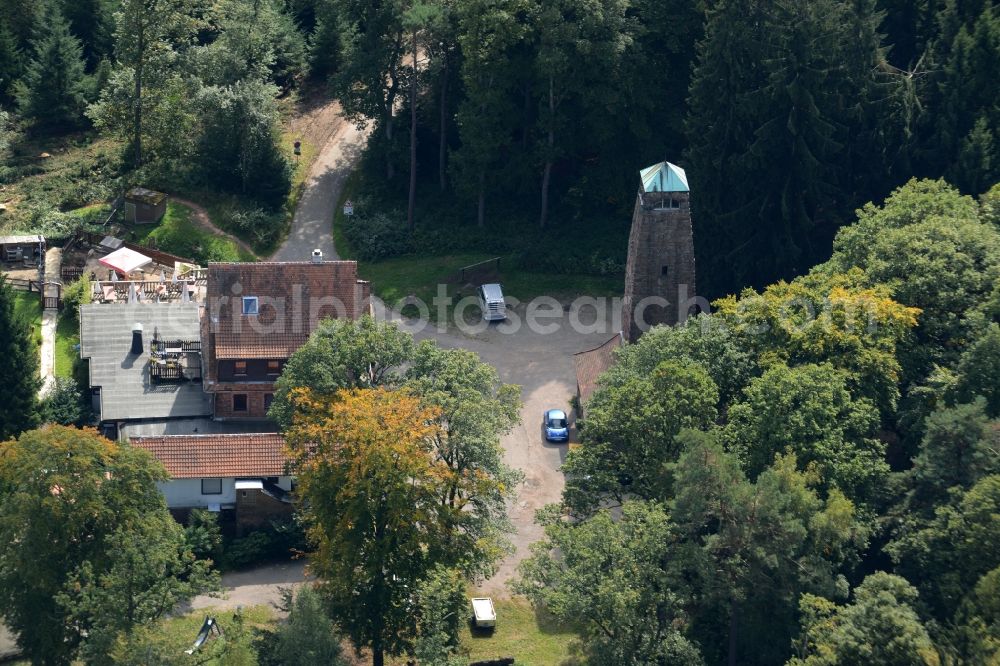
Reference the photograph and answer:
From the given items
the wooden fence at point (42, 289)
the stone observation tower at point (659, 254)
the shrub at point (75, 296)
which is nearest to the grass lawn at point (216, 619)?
the stone observation tower at point (659, 254)

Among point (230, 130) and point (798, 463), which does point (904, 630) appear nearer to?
point (798, 463)

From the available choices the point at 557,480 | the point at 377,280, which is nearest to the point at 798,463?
the point at 557,480

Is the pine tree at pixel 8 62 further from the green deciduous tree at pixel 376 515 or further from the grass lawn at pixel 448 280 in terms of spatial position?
the green deciduous tree at pixel 376 515

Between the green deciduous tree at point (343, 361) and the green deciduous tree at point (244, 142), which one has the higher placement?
the green deciduous tree at point (244, 142)

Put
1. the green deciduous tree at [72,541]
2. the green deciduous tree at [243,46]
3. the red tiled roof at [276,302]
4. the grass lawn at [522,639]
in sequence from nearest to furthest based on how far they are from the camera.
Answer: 1. the green deciduous tree at [72,541]
2. the grass lawn at [522,639]
3. the red tiled roof at [276,302]
4. the green deciduous tree at [243,46]

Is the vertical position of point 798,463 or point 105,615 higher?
point 798,463

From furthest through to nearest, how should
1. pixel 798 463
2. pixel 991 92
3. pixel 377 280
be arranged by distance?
1. pixel 377 280
2. pixel 991 92
3. pixel 798 463
